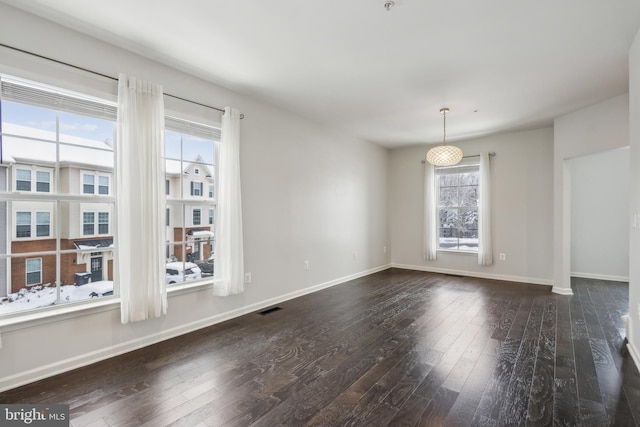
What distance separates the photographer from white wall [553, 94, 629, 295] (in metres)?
3.87

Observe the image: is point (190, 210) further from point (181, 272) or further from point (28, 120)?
point (28, 120)

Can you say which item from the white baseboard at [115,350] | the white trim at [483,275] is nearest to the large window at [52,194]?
the white baseboard at [115,350]

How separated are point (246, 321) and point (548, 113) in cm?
515

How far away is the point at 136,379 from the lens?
230 cm

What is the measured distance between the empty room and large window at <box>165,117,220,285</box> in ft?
0.08

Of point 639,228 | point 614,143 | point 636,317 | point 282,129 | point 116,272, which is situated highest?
point 282,129

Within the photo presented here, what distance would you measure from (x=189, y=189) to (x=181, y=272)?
0.93 metres

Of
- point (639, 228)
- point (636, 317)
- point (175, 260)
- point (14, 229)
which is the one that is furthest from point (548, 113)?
point (14, 229)

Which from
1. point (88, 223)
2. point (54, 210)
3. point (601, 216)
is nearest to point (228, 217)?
point (88, 223)

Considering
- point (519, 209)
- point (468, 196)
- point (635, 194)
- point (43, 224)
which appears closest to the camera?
point (43, 224)

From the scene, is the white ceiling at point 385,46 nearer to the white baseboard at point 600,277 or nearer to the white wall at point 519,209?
the white wall at point 519,209

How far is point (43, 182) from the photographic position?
95.4 inches

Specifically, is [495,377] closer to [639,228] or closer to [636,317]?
[636,317]

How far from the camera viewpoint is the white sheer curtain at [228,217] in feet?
11.5
